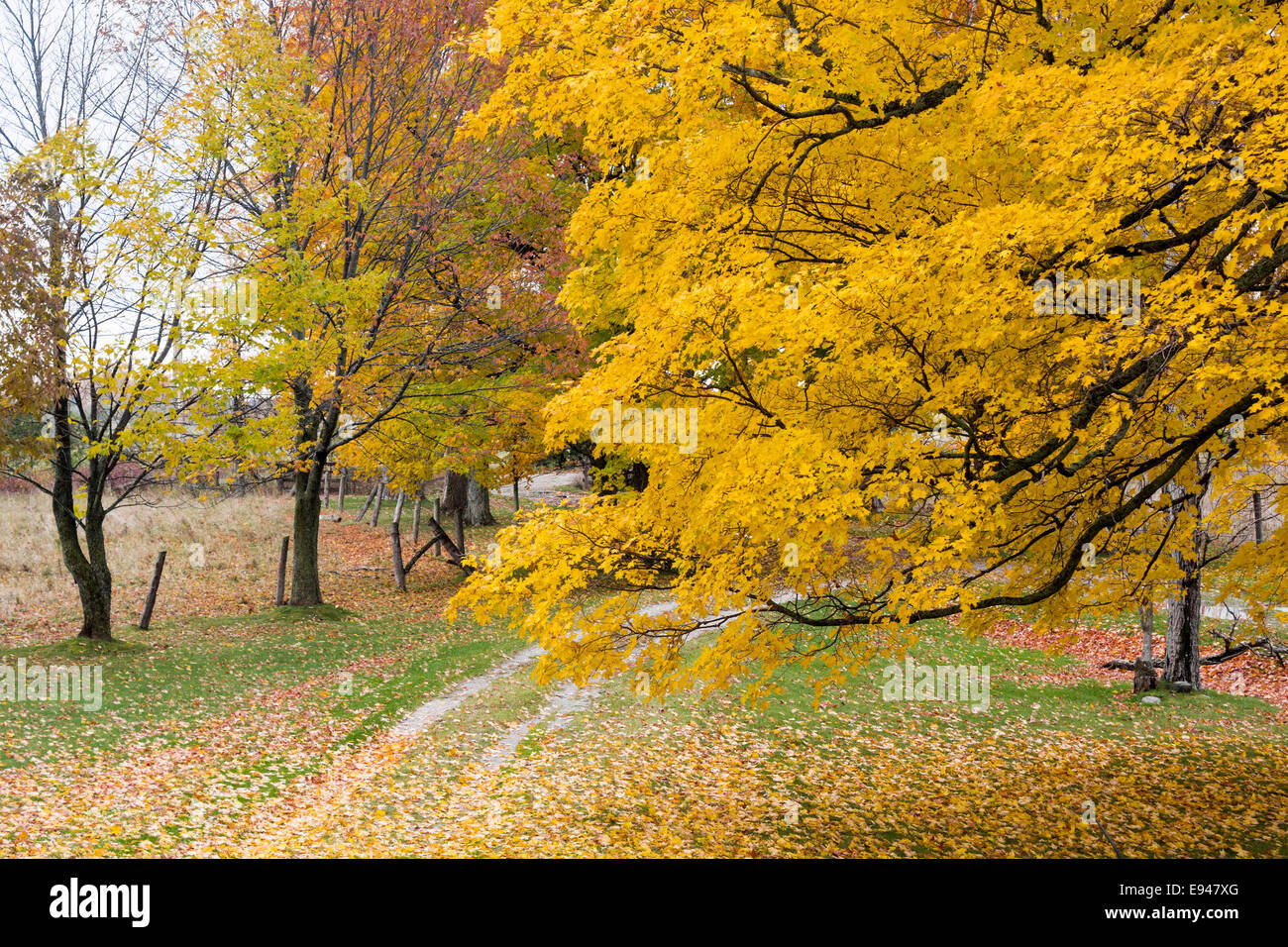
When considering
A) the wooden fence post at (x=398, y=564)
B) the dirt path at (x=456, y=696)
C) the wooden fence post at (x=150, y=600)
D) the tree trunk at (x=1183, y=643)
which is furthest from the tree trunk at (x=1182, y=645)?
the wooden fence post at (x=150, y=600)

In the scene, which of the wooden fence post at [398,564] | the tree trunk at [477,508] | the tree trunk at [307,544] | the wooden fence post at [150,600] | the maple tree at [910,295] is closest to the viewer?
→ the maple tree at [910,295]

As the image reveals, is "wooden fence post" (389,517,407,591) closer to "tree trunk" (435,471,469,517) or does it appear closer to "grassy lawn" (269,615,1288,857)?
"tree trunk" (435,471,469,517)

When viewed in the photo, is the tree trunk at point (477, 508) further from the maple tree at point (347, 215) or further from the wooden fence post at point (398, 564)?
the maple tree at point (347, 215)

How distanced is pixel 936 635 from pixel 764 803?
11025 millimetres

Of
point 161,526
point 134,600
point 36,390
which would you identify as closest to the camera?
point 36,390

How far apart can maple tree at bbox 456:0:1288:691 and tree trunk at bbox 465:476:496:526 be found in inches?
907

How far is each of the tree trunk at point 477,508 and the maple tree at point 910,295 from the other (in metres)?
23.0

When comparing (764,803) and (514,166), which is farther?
(514,166)

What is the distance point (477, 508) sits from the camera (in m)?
31.2

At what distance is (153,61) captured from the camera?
14766mm

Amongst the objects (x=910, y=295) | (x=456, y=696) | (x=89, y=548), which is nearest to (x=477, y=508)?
(x=89, y=548)

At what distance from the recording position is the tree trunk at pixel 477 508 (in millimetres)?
30828
